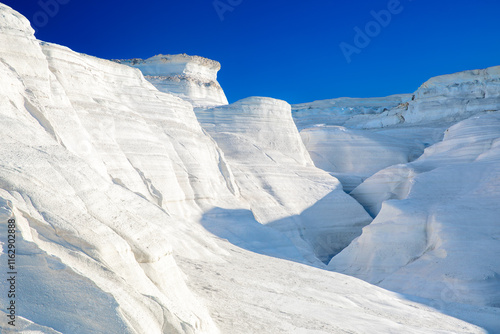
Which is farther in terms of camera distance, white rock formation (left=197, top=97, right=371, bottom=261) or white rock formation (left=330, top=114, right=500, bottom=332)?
white rock formation (left=197, top=97, right=371, bottom=261)

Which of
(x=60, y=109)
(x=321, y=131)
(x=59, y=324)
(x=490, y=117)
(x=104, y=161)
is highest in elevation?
(x=321, y=131)

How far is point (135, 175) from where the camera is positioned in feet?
42.4

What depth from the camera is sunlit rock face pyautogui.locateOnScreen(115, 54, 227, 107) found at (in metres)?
28.2

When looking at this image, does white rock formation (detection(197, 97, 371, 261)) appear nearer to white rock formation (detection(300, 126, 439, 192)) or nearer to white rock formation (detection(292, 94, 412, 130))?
white rock formation (detection(300, 126, 439, 192))

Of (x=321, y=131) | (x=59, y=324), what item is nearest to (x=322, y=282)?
(x=59, y=324)

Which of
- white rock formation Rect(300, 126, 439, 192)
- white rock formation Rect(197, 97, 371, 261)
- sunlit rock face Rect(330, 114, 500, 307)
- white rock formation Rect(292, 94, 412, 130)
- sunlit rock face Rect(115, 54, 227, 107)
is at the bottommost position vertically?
sunlit rock face Rect(330, 114, 500, 307)

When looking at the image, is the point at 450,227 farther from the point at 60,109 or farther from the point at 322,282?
the point at 60,109

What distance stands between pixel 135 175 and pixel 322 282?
19.2 feet

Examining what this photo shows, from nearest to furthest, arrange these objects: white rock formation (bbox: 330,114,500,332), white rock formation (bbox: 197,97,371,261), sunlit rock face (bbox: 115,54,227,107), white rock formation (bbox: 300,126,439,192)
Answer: white rock formation (bbox: 330,114,500,332)
white rock formation (bbox: 197,97,371,261)
sunlit rock face (bbox: 115,54,227,107)
white rock formation (bbox: 300,126,439,192)

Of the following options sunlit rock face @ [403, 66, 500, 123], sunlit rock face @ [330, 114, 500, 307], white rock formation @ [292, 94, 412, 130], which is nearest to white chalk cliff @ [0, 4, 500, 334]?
sunlit rock face @ [330, 114, 500, 307]

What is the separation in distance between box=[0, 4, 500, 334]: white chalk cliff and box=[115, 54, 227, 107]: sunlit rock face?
12cm

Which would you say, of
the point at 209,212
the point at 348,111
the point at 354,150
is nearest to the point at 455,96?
the point at 354,150

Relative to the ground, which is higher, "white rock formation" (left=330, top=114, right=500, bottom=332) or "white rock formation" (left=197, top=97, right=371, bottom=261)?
"white rock formation" (left=197, top=97, right=371, bottom=261)

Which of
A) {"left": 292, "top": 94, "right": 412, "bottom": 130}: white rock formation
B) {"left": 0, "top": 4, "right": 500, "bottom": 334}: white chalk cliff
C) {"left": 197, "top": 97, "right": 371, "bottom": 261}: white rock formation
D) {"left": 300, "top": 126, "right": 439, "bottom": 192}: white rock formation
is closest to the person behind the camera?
{"left": 0, "top": 4, "right": 500, "bottom": 334}: white chalk cliff
